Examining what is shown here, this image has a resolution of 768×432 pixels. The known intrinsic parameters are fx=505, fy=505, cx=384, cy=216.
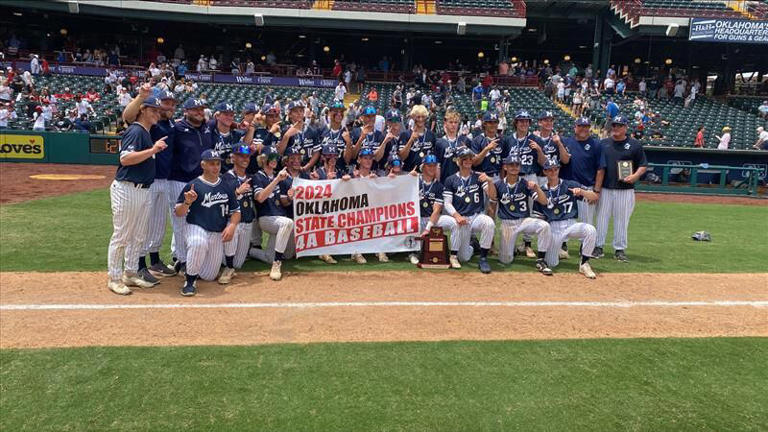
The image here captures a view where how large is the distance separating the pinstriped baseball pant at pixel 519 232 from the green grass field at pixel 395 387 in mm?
2574

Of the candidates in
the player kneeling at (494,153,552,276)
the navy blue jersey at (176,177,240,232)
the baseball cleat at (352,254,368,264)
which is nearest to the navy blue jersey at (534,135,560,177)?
the player kneeling at (494,153,552,276)

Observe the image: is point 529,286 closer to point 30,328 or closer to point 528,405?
point 528,405

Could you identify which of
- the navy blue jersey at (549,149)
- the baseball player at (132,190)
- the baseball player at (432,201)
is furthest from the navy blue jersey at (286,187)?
the navy blue jersey at (549,149)

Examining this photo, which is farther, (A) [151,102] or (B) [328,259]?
(B) [328,259]

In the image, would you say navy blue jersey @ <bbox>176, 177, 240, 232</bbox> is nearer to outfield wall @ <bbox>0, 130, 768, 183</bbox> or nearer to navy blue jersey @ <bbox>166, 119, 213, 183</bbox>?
navy blue jersey @ <bbox>166, 119, 213, 183</bbox>

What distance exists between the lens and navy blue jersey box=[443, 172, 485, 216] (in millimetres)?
7469

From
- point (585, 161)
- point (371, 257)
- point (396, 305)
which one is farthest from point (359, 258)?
point (585, 161)

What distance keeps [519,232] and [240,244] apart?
4.02m

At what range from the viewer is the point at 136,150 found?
5.60 m

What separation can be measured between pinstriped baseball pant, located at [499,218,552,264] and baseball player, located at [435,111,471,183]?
118 cm

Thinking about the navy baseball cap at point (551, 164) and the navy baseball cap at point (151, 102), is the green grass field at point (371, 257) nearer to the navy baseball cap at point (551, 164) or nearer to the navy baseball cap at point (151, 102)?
the navy baseball cap at point (551, 164)

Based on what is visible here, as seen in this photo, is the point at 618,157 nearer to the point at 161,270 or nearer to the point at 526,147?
the point at 526,147

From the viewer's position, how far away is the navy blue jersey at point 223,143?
685cm

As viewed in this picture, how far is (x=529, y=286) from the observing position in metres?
6.56
